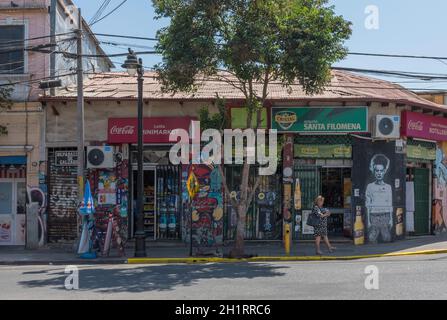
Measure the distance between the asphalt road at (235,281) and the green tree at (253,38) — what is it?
17.3 feet

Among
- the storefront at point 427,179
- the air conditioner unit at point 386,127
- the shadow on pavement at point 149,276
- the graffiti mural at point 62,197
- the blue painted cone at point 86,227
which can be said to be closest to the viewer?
the shadow on pavement at point 149,276

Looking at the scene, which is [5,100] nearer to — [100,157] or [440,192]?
[100,157]

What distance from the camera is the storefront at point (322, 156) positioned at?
19.4 m

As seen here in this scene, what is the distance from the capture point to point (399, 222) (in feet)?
65.8

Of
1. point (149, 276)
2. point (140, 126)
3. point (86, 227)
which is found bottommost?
point (149, 276)

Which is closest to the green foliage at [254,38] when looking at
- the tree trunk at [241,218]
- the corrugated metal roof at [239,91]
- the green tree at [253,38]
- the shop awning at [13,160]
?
the green tree at [253,38]

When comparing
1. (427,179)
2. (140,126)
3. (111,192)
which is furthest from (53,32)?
(427,179)

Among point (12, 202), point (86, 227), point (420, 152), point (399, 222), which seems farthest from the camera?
point (420, 152)

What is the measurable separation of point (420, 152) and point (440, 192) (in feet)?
5.97

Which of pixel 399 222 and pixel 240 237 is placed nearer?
pixel 240 237

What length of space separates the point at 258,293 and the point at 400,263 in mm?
5770

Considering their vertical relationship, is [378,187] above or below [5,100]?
below

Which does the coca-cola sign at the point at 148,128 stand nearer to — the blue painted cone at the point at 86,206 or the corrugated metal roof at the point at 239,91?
the corrugated metal roof at the point at 239,91
